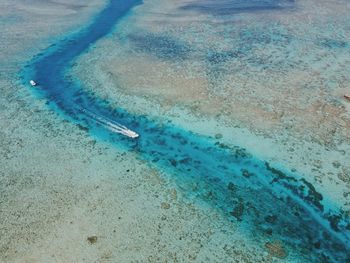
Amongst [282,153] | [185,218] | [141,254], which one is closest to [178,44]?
[282,153]

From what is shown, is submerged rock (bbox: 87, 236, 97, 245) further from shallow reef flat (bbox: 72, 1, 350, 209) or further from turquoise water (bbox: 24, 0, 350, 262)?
shallow reef flat (bbox: 72, 1, 350, 209)

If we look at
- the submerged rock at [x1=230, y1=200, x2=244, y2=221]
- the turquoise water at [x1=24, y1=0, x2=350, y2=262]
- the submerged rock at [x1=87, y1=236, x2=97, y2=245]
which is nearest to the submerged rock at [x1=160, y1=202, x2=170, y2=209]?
the turquoise water at [x1=24, y1=0, x2=350, y2=262]

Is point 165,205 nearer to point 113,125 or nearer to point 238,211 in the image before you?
point 238,211

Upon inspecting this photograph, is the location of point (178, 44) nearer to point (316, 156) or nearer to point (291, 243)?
point (316, 156)

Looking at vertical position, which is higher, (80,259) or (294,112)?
(294,112)

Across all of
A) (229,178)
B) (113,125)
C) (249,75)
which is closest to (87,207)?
(113,125)

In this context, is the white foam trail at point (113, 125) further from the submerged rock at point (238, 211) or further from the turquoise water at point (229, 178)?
the submerged rock at point (238, 211)

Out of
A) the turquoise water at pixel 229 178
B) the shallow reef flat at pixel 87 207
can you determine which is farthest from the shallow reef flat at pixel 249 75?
the shallow reef flat at pixel 87 207
